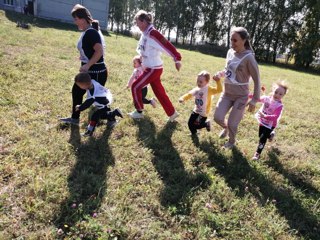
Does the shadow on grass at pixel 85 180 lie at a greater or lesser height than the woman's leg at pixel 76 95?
lesser

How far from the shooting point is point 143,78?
20.2ft

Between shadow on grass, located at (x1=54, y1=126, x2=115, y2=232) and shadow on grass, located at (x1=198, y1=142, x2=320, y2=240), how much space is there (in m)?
1.73

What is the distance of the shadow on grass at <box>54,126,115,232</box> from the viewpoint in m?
3.47

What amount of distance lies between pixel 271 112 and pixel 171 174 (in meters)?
2.11

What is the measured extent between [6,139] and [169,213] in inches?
114

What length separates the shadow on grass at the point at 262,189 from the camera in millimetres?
3951

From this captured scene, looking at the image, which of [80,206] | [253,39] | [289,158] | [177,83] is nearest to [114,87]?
Result: [177,83]

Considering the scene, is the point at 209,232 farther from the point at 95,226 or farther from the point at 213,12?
the point at 213,12

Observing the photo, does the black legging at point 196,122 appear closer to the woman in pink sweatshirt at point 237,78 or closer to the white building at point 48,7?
the woman in pink sweatshirt at point 237,78

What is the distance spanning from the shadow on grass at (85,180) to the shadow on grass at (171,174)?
0.72 m

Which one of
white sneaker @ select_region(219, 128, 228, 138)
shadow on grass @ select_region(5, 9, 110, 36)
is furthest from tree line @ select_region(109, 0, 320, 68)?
white sneaker @ select_region(219, 128, 228, 138)

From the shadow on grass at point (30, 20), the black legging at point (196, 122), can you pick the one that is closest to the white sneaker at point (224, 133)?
the black legging at point (196, 122)

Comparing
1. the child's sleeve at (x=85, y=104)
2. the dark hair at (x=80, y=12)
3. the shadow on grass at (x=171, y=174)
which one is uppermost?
the dark hair at (x=80, y=12)

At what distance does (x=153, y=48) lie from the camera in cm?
598
